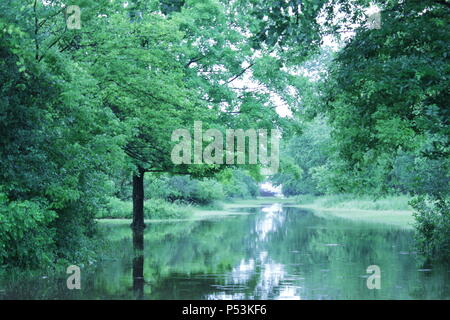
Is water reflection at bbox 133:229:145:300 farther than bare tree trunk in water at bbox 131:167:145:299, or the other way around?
bare tree trunk in water at bbox 131:167:145:299

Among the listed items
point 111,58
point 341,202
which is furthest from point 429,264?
point 341,202

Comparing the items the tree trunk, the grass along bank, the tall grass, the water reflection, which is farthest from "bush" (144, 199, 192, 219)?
the water reflection

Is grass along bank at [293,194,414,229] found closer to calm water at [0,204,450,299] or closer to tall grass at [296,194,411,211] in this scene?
tall grass at [296,194,411,211]

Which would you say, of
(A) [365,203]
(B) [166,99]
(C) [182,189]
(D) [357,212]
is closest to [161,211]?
(C) [182,189]

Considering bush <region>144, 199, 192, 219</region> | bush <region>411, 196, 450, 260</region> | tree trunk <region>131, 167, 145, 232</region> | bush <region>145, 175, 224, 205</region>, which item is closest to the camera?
bush <region>411, 196, 450, 260</region>

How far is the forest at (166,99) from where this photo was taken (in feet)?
41.4

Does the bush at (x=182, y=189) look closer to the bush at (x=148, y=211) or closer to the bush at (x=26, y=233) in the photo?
the bush at (x=148, y=211)

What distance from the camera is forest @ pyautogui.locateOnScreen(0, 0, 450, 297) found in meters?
12.6

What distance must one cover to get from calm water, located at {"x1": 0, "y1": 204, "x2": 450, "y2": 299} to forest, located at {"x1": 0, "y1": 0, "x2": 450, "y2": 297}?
95cm

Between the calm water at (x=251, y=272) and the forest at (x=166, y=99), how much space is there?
37.2 inches

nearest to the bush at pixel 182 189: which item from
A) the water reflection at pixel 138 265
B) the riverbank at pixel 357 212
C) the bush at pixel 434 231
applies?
the riverbank at pixel 357 212

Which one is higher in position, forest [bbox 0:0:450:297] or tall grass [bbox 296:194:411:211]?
forest [bbox 0:0:450:297]

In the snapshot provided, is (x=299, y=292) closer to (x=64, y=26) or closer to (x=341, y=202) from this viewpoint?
(x=64, y=26)

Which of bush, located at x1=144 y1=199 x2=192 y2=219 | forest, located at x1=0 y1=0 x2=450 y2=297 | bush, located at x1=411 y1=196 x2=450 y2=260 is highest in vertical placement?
forest, located at x1=0 y1=0 x2=450 y2=297
